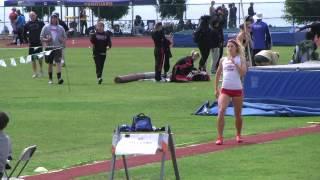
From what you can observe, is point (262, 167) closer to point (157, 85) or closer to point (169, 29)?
point (157, 85)

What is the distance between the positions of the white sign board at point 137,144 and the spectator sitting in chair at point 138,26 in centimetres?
5658

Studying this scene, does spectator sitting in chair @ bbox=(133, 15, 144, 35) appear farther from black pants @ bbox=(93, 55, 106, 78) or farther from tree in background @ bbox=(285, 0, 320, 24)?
black pants @ bbox=(93, 55, 106, 78)

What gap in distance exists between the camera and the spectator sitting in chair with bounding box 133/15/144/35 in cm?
6569

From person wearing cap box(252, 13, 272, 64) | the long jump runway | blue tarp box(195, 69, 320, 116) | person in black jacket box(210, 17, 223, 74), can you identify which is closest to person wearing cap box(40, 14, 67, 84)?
person in black jacket box(210, 17, 223, 74)

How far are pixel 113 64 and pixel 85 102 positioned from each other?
14.3 m

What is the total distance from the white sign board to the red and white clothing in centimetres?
513

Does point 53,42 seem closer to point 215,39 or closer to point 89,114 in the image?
point 215,39

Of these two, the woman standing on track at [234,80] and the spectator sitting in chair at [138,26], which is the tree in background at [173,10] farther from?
the woman standing on track at [234,80]

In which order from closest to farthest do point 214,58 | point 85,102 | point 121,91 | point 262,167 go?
point 262,167 < point 85,102 < point 121,91 < point 214,58

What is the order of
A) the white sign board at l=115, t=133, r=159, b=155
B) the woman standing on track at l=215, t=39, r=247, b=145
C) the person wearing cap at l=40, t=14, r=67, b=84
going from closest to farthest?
the white sign board at l=115, t=133, r=159, b=155
the woman standing on track at l=215, t=39, r=247, b=145
the person wearing cap at l=40, t=14, r=67, b=84

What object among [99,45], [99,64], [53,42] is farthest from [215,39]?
[53,42]

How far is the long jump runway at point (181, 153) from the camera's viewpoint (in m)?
11.3

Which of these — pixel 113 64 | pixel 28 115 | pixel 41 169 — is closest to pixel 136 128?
pixel 41 169

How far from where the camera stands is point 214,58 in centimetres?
2877
